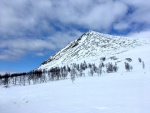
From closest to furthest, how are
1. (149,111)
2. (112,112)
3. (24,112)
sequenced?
(149,111), (112,112), (24,112)

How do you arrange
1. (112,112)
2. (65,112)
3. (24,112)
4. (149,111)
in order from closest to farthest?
(149,111), (112,112), (65,112), (24,112)

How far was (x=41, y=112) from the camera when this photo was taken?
14.2m

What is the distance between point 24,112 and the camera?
15000 mm

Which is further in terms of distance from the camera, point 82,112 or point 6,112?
point 6,112

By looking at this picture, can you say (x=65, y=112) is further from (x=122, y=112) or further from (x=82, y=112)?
(x=122, y=112)

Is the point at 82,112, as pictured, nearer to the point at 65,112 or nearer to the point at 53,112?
the point at 65,112

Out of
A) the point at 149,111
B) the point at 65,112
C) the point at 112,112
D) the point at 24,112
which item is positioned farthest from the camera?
the point at 24,112

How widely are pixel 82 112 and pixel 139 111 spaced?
13.7 ft

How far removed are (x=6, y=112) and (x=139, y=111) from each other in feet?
38.8

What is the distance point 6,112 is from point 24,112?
7.07 feet

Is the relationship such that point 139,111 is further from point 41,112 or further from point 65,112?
point 41,112

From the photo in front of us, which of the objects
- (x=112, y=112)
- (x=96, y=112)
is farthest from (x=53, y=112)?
(x=112, y=112)

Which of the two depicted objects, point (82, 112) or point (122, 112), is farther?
point (82, 112)

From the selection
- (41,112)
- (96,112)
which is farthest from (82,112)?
(41,112)
